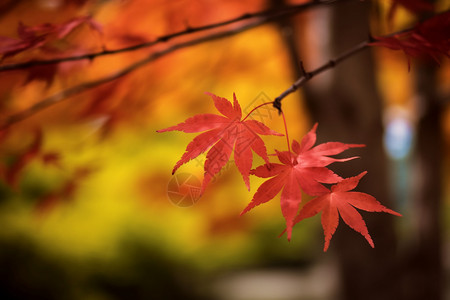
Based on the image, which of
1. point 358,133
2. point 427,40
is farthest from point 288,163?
point 358,133

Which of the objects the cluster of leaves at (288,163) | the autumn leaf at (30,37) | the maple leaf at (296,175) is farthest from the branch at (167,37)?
the maple leaf at (296,175)

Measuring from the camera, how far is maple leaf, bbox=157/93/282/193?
0.62 metres

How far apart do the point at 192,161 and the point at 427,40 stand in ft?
8.65

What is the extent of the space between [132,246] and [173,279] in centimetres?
61

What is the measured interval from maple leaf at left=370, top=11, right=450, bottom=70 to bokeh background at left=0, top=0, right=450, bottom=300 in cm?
31

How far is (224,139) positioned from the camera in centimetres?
66

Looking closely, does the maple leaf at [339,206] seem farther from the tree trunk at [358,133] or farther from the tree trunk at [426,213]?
the tree trunk at [426,213]

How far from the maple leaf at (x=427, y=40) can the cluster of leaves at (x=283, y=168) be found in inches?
11.2

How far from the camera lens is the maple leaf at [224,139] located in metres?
0.62

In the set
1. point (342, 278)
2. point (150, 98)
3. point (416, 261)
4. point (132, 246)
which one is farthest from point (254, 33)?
point (132, 246)

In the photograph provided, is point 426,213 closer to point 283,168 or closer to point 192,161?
point 192,161

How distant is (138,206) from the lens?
4.23 m

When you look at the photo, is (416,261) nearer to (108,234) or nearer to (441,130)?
(441,130)

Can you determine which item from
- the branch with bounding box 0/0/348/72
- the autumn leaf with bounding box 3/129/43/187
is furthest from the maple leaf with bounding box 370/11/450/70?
the autumn leaf with bounding box 3/129/43/187
